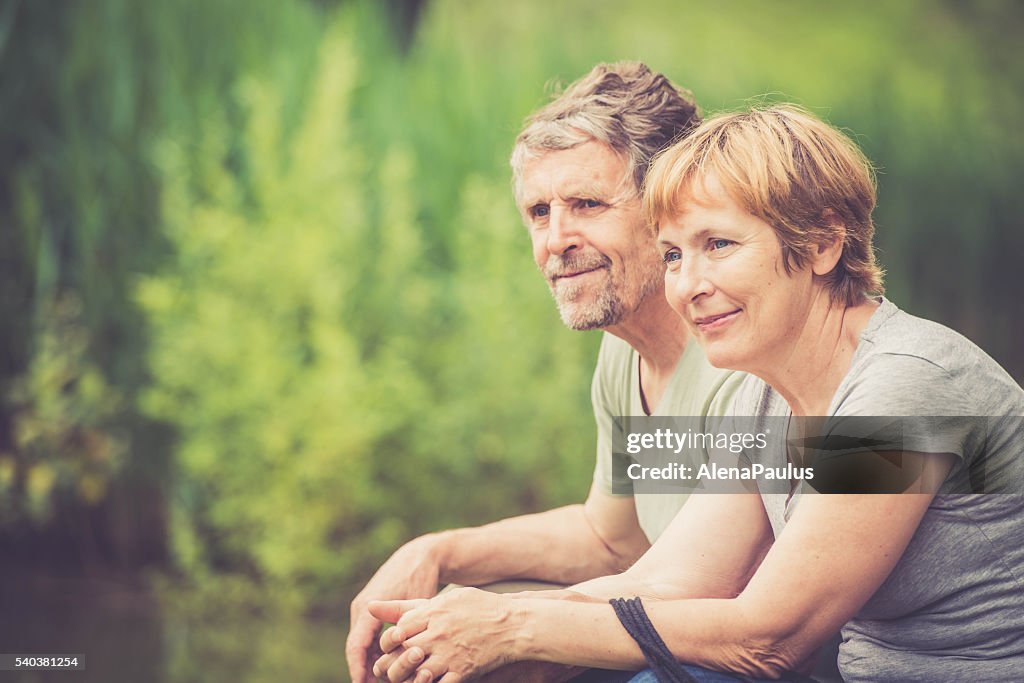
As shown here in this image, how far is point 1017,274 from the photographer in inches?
165

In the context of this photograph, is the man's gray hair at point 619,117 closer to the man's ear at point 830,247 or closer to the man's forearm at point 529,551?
the man's ear at point 830,247

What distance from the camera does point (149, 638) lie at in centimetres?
396

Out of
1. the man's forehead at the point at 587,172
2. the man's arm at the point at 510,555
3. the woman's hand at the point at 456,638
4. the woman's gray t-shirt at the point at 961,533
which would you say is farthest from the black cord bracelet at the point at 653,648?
the man's forehead at the point at 587,172

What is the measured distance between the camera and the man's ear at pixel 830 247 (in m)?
1.57

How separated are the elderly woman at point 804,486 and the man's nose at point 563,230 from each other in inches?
13.1

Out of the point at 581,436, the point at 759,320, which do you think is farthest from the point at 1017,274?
the point at 759,320

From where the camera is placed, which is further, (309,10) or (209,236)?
(309,10)

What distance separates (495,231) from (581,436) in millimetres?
724

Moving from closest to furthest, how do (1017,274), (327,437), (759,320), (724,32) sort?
(759,320) → (327,437) → (1017,274) → (724,32)

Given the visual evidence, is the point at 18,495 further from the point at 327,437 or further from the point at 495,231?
the point at 495,231

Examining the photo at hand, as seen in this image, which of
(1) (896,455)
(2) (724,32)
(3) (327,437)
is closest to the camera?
(1) (896,455)

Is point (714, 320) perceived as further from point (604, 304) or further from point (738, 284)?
point (604, 304)

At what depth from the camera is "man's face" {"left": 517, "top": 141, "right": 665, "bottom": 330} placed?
6.46 feet

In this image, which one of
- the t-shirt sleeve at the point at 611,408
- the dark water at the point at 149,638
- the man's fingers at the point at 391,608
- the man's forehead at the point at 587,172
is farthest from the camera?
the dark water at the point at 149,638
